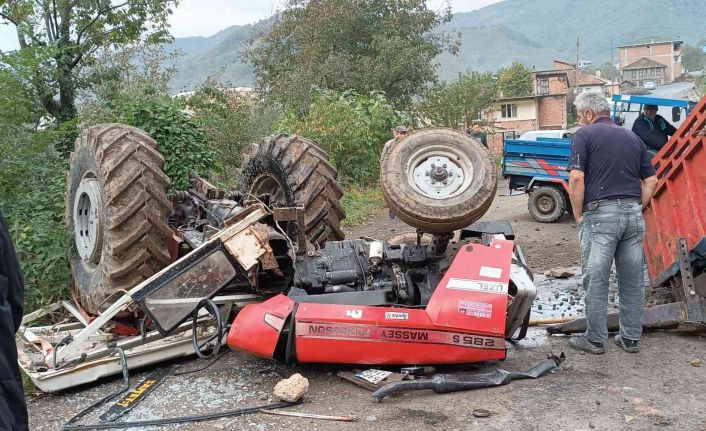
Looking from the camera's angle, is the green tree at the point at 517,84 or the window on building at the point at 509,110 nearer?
the window on building at the point at 509,110

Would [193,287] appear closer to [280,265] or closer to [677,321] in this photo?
[280,265]

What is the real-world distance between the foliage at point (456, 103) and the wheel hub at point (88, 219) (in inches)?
648

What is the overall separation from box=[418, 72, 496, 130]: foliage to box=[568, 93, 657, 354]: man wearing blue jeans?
53.7ft

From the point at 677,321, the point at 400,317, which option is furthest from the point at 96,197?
the point at 677,321

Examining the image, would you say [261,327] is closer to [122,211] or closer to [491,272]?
[122,211]

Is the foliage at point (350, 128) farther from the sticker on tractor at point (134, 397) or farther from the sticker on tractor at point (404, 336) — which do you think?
the sticker on tractor at point (404, 336)

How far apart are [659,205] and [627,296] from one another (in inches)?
67.3

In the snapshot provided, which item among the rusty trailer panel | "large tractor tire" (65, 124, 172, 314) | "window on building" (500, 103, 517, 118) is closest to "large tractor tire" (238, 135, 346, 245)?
"large tractor tire" (65, 124, 172, 314)

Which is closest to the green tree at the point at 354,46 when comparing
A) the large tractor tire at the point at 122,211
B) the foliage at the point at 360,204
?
the foliage at the point at 360,204

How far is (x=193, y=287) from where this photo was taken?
Answer: 14.1 feet

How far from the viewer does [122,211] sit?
457cm

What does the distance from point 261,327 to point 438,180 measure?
1.56 meters

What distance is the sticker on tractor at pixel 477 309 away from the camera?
3940 mm

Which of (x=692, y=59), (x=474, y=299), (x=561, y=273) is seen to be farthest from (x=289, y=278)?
(x=692, y=59)
